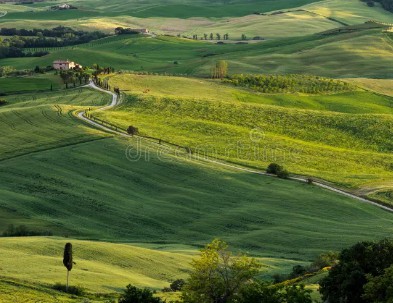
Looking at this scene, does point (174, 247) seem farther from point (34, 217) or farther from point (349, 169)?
point (349, 169)

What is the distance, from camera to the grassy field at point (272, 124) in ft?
356

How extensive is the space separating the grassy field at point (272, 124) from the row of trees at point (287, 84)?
11.6ft

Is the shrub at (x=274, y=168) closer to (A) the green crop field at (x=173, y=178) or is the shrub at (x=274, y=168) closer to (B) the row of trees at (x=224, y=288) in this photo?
(A) the green crop field at (x=173, y=178)

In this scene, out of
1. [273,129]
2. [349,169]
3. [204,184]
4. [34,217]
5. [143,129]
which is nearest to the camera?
[34,217]

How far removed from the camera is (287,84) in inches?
6284

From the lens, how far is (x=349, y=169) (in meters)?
107

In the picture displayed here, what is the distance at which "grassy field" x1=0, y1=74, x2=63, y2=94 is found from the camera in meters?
146

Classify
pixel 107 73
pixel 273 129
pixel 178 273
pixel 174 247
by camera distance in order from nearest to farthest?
pixel 178 273 < pixel 174 247 < pixel 273 129 < pixel 107 73

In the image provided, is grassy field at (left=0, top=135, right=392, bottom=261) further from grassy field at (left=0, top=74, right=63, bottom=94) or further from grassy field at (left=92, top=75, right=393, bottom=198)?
grassy field at (left=0, top=74, right=63, bottom=94)

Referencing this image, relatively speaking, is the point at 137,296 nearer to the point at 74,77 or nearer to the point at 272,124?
the point at 272,124

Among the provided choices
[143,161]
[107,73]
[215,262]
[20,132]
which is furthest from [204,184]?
[107,73]

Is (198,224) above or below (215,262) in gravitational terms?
below

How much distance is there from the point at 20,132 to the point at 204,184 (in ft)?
93.8

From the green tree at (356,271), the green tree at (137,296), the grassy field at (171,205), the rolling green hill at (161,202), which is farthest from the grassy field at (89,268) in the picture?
the green tree at (356,271)
